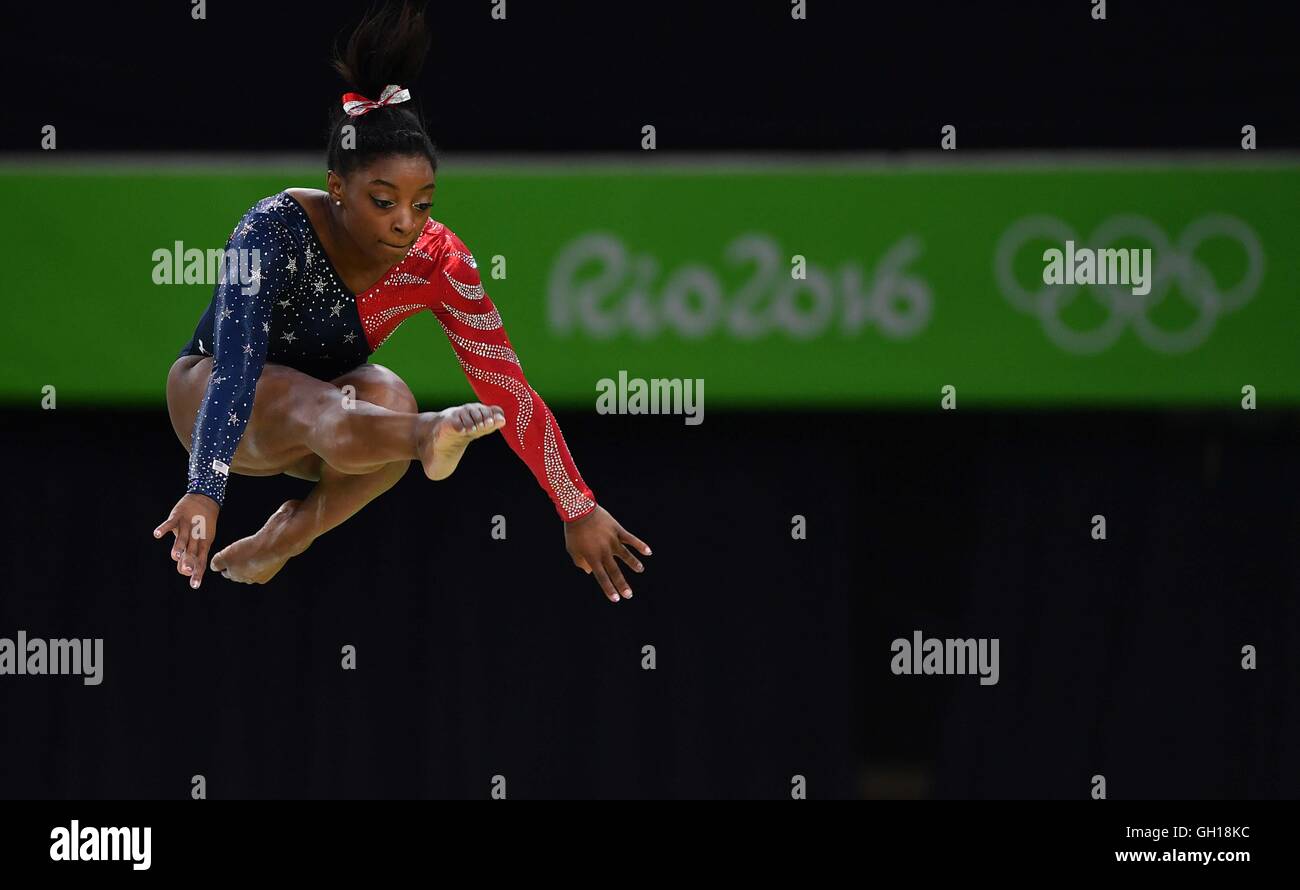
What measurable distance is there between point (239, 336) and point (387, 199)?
30cm

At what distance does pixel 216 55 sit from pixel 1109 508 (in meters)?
2.61

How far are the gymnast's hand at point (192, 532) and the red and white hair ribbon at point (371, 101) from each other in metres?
0.65

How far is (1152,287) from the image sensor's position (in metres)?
4.41

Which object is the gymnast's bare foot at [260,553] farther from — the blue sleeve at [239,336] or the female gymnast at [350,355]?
the blue sleeve at [239,336]

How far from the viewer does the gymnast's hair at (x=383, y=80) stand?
257cm

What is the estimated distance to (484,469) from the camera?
14.6ft

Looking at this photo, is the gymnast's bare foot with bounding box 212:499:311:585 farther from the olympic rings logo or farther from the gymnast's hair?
the olympic rings logo

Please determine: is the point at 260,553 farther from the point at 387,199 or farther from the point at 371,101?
the point at 371,101

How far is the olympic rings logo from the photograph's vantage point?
4395mm

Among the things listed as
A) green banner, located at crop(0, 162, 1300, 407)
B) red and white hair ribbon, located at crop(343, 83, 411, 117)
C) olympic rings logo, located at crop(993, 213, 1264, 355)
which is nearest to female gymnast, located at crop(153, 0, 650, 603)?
red and white hair ribbon, located at crop(343, 83, 411, 117)

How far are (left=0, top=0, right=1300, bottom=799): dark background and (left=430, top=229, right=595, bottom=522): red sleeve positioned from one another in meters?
1.47

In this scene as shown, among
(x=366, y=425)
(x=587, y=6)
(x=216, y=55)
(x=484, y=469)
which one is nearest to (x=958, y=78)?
(x=587, y=6)

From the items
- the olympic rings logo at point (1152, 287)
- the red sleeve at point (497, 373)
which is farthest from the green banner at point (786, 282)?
the red sleeve at point (497, 373)

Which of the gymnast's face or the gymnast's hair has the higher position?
the gymnast's hair
